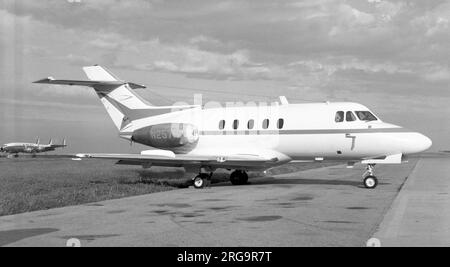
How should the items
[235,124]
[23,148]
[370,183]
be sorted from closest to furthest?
1. [370,183]
2. [235,124]
3. [23,148]

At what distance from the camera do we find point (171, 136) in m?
24.1

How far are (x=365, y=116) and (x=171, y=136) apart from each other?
8.65 meters

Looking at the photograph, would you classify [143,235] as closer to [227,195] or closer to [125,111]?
[227,195]

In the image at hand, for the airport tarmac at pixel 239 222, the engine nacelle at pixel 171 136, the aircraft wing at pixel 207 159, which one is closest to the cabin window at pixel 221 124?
the engine nacelle at pixel 171 136

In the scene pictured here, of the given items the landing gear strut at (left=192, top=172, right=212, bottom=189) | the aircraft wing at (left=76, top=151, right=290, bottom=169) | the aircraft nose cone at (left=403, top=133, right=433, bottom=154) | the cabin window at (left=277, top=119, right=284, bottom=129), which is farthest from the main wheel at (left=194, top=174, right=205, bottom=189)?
the aircraft nose cone at (left=403, top=133, right=433, bottom=154)

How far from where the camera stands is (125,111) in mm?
26266

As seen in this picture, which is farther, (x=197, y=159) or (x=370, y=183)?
(x=197, y=159)

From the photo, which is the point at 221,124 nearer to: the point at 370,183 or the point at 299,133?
the point at 299,133

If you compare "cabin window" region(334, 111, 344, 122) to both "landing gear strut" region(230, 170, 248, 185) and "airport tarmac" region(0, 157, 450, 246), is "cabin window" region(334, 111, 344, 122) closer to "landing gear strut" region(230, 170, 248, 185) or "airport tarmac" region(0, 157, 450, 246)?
"airport tarmac" region(0, 157, 450, 246)

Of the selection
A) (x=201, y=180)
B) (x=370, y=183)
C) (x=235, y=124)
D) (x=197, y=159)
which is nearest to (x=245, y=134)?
(x=235, y=124)

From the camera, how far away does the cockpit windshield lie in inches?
822

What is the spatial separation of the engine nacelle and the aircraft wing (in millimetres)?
1872

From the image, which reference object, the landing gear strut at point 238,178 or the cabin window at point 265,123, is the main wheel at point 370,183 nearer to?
the cabin window at point 265,123

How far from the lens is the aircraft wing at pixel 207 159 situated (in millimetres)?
21422
